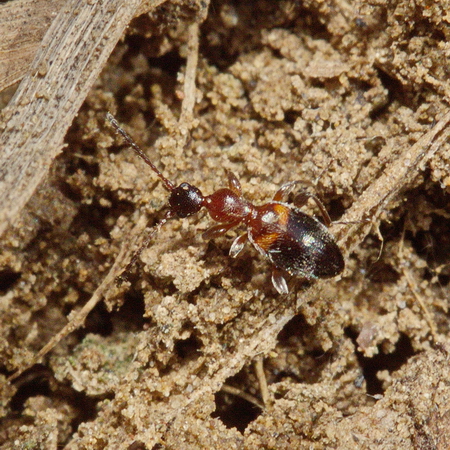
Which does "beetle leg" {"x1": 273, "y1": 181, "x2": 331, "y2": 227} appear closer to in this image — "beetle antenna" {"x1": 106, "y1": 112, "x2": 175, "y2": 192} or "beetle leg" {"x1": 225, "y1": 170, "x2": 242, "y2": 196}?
"beetle leg" {"x1": 225, "y1": 170, "x2": 242, "y2": 196}

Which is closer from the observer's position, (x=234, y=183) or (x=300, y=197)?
(x=300, y=197)

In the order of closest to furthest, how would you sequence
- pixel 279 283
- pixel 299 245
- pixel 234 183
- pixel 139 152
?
pixel 279 283 < pixel 299 245 < pixel 139 152 < pixel 234 183

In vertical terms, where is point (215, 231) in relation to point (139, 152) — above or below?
below

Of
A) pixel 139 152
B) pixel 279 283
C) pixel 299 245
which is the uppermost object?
pixel 139 152

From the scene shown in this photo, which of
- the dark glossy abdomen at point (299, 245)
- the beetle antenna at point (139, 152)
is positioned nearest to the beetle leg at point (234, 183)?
the dark glossy abdomen at point (299, 245)

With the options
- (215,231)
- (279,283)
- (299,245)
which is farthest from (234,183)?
(279,283)

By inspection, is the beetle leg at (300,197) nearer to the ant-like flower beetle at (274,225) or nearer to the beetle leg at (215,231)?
the ant-like flower beetle at (274,225)

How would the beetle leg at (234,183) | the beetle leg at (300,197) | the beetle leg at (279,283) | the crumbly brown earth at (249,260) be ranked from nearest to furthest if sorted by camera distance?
the crumbly brown earth at (249,260) → the beetle leg at (279,283) → the beetle leg at (300,197) → the beetle leg at (234,183)

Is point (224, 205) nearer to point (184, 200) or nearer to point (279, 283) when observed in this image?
point (184, 200)

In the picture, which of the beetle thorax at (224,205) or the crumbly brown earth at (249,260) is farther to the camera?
the beetle thorax at (224,205)
